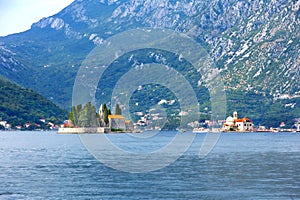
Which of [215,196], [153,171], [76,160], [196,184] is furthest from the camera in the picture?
[76,160]

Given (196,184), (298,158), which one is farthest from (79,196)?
(298,158)

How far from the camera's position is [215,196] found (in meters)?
55.7

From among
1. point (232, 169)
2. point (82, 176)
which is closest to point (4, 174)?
point (82, 176)

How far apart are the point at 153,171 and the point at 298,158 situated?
28.2 metres

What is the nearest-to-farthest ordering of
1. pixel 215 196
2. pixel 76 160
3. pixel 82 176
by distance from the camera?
pixel 215 196 → pixel 82 176 → pixel 76 160

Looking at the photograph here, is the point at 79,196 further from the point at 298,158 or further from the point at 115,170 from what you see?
the point at 298,158

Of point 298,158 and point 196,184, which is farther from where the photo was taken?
point 298,158

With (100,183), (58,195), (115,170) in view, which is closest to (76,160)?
(115,170)

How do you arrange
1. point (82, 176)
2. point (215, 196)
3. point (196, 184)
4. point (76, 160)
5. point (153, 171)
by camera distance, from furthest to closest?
1. point (76, 160)
2. point (153, 171)
3. point (82, 176)
4. point (196, 184)
5. point (215, 196)

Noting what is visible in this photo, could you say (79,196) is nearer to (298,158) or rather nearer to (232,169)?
(232,169)

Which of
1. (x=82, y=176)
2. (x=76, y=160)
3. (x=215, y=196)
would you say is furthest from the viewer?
(x=76, y=160)

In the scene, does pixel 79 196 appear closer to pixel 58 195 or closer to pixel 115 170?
pixel 58 195

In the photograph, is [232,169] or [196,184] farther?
[232,169]

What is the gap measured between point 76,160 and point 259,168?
25.8m
